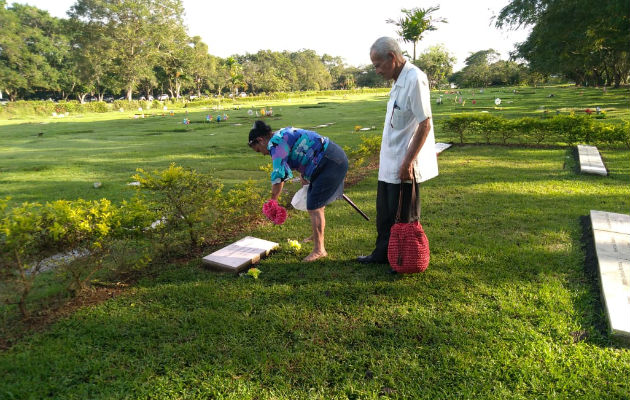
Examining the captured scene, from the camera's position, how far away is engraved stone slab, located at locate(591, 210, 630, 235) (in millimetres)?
3713

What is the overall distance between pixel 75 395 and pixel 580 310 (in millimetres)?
3393

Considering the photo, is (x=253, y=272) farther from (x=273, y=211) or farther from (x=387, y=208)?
(x=387, y=208)

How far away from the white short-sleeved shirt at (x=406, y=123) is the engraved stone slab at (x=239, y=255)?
149 centimetres

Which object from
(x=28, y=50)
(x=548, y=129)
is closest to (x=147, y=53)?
(x=28, y=50)

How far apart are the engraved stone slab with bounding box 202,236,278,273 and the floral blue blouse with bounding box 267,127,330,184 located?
0.85 metres

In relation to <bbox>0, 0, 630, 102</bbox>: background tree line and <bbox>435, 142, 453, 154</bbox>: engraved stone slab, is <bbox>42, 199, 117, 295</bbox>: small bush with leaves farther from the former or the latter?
<bbox>0, 0, 630, 102</bbox>: background tree line

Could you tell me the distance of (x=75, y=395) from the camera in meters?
1.97

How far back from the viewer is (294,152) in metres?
3.17

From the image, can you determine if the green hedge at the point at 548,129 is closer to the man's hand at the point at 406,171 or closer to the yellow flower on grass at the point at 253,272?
the man's hand at the point at 406,171

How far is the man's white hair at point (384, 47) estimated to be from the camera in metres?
2.64

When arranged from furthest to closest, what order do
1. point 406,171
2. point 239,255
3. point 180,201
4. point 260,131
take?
point 180,201
point 239,255
point 260,131
point 406,171

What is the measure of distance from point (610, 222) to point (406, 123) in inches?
117

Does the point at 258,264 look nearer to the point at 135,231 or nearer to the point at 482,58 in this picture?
the point at 135,231

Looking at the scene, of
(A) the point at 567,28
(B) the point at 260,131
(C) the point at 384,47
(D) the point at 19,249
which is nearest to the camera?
(D) the point at 19,249
